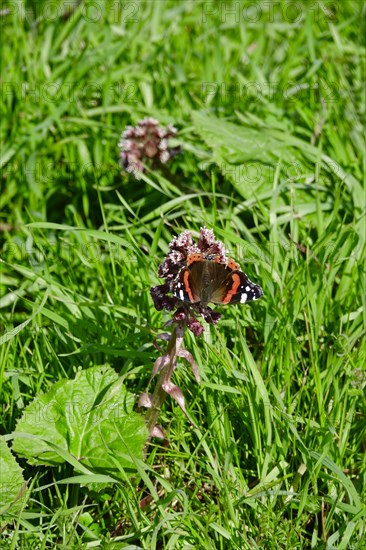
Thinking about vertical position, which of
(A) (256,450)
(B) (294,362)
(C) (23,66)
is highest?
(C) (23,66)

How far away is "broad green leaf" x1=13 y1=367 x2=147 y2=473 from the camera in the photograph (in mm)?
3041

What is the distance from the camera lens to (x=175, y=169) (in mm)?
4723

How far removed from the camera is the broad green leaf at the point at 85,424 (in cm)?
304

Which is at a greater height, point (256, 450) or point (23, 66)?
point (23, 66)

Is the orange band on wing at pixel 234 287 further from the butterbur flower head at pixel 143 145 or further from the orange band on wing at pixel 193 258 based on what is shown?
the butterbur flower head at pixel 143 145

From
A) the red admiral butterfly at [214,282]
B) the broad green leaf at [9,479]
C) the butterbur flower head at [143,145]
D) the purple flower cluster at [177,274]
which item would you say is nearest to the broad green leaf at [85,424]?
the broad green leaf at [9,479]

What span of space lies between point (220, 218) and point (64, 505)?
1.61 meters

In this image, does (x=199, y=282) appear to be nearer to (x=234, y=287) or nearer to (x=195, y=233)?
(x=234, y=287)

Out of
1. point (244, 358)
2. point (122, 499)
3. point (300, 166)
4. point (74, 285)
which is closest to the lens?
point (122, 499)

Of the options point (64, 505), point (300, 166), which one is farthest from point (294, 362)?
point (300, 166)

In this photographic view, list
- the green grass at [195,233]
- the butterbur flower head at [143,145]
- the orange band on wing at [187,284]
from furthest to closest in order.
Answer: the butterbur flower head at [143,145]
the green grass at [195,233]
the orange band on wing at [187,284]

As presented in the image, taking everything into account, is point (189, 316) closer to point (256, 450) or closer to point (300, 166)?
point (256, 450)

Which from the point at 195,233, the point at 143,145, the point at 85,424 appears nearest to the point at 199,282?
the point at 85,424

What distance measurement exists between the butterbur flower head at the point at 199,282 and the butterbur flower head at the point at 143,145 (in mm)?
1586
